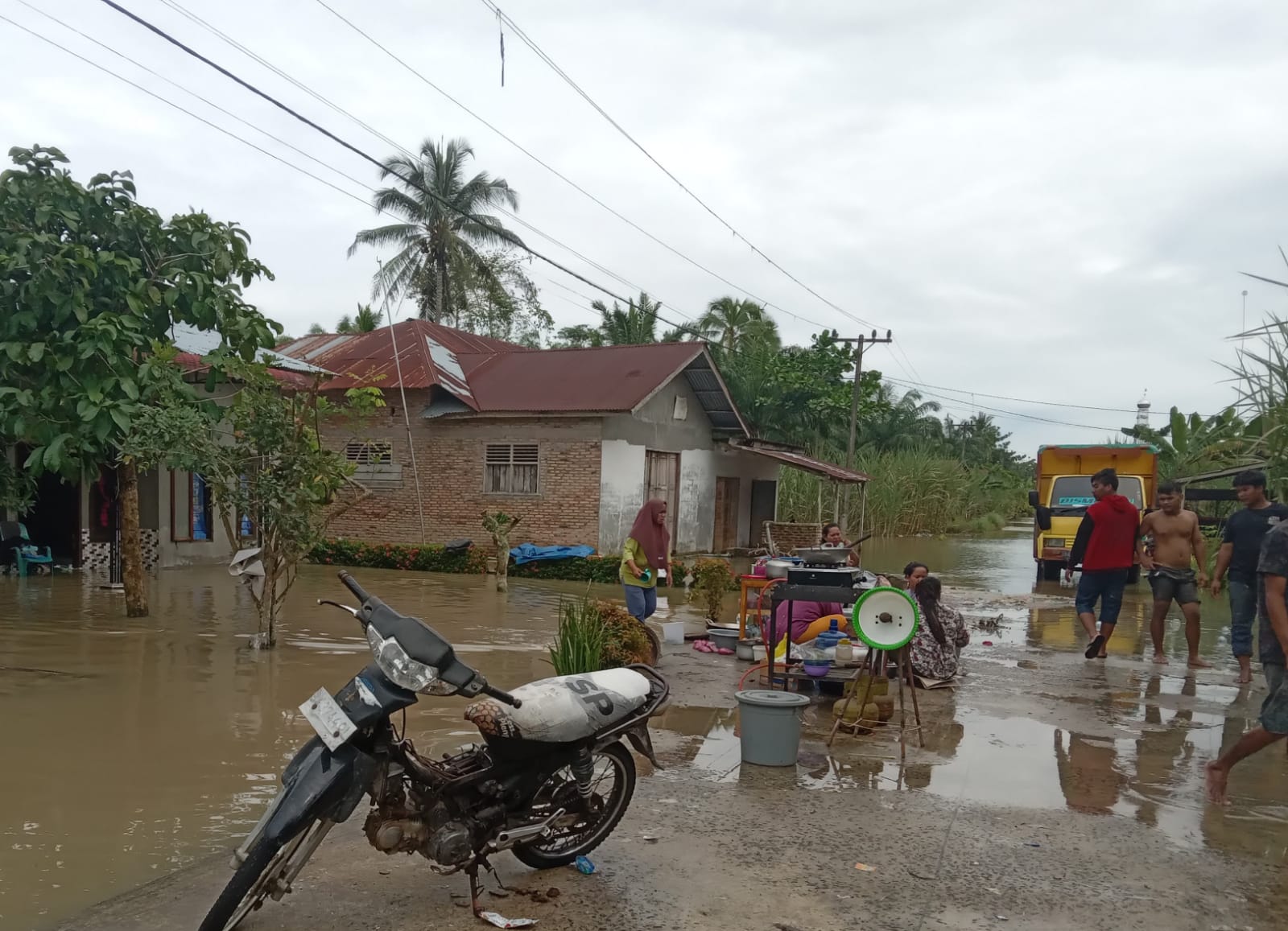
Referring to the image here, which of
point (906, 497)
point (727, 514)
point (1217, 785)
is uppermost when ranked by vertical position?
point (906, 497)

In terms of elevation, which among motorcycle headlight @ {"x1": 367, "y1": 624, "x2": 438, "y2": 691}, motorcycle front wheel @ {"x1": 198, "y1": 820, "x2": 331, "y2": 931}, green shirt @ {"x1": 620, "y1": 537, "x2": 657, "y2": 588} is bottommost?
motorcycle front wheel @ {"x1": 198, "y1": 820, "x2": 331, "y2": 931}

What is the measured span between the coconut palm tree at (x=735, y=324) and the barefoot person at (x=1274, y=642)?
35.6m

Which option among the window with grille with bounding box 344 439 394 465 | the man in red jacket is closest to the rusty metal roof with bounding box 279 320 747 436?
the window with grille with bounding box 344 439 394 465

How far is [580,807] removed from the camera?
429cm

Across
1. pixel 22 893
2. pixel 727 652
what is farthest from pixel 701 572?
pixel 22 893

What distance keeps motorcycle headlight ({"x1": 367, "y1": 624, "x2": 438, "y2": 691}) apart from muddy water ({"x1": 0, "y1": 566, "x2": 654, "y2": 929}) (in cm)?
183

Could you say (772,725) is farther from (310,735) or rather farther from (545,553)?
(545,553)

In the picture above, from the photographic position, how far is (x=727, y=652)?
991cm

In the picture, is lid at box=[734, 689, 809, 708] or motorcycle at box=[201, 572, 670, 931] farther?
lid at box=[734, 689, 809, 708]

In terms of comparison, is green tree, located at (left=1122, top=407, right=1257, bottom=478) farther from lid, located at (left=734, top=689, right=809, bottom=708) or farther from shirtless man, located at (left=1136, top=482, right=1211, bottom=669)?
lid, located at (left=734, top=689, right=809, bottom=708)

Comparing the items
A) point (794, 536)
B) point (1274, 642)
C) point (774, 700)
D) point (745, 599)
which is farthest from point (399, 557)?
point (1274, 642)

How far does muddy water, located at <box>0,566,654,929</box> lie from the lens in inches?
181

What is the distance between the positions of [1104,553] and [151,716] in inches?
335

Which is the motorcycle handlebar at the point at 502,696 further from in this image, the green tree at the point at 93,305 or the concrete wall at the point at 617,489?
the concrete wall at the point at 617,489
